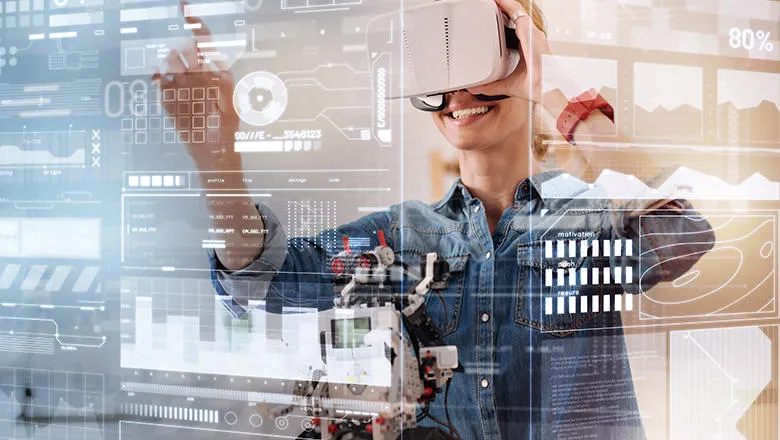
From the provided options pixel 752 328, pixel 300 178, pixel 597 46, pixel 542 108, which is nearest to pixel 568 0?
pixel 597 46

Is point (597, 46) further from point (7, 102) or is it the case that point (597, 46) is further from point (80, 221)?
point (7, 102)

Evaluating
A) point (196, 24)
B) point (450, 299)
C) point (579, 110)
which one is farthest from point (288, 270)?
point (579, 110)

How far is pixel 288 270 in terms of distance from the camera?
7.13ft

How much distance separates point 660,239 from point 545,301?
0.34 metres

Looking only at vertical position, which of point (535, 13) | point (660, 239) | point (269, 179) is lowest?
point (660, 239)

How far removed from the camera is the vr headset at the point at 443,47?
6.34 feet

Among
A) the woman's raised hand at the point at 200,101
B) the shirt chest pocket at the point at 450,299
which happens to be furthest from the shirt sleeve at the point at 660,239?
the woman's raised hand at the point at 200,101

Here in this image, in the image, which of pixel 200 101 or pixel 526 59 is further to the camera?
pixel 200 101

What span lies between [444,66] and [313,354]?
A: 0.83 metres

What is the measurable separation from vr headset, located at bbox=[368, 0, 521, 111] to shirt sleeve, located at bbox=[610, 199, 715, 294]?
1.50ft

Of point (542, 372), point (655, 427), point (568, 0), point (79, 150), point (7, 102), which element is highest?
point (568, 0)

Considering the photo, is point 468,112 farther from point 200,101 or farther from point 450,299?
point 200,101

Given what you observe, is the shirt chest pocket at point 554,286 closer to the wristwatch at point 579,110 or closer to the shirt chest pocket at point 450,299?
the shirt chest pocket at point 450,299

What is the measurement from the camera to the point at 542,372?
198cm
